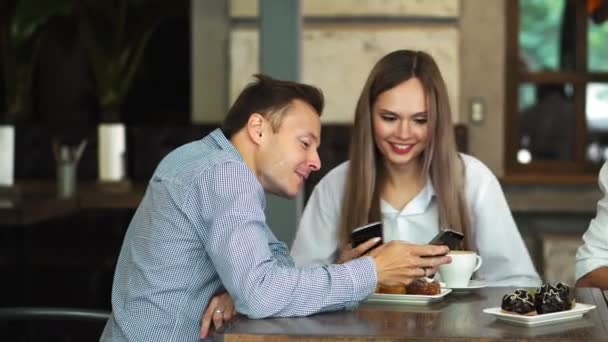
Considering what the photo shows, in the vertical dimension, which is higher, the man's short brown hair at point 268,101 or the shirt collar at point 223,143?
the man's short brown hair at point 268,101

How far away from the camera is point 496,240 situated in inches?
121

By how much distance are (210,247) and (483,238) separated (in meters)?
1.11

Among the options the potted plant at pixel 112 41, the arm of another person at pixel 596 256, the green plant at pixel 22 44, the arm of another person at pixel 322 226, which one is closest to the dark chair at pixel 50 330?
the potted plant at pixel 112 41

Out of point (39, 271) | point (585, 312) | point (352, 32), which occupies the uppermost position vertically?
point (352, 32)

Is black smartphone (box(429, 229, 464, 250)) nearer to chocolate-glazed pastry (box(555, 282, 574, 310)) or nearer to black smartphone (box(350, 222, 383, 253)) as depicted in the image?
black smartphone (box(350, 222, 383, 253))

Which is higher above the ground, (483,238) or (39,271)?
(483,238)

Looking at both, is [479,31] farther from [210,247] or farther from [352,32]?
[210,247]

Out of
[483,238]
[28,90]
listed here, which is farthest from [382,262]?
[28,90]

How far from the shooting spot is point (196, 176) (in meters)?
2.24

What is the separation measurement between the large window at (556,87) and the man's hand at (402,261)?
3339mm

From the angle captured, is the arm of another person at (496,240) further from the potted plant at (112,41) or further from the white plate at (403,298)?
the potted plant at (112,41)

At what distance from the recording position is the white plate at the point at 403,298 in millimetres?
2395

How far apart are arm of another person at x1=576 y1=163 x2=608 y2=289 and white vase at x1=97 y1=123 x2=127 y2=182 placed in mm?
2615

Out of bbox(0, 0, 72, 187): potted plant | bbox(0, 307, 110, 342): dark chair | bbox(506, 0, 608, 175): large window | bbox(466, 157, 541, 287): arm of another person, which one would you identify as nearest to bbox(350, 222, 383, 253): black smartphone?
bbox(466, 157, 541, 287): arm of another person
